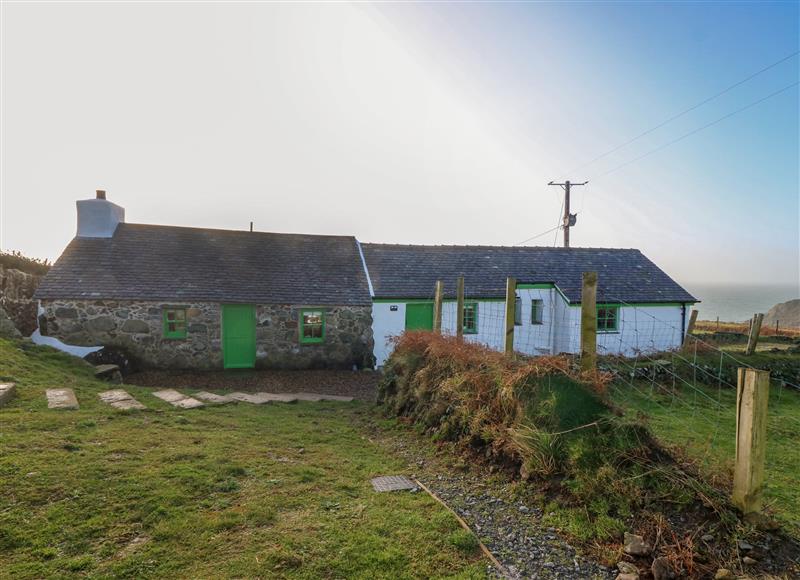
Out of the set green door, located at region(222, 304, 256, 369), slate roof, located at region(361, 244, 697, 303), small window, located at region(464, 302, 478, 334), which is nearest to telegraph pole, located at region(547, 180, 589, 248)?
slate roof, located at region(361, 244, 697, 303)

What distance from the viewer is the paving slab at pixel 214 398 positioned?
32.0 ft

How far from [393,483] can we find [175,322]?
12071 millimetres

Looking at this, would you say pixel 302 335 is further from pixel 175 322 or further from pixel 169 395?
pixel 169 395

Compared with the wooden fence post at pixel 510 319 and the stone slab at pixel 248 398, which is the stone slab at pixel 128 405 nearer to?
the stone slab at pixel 248 398

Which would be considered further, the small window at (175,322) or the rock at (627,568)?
the small window at (175,322)

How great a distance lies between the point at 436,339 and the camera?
880 cm

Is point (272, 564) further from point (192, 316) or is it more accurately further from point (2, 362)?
point (192, 316)

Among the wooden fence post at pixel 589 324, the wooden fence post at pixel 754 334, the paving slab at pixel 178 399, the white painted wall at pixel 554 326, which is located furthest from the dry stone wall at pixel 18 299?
the wooden fence post at pixel 754 334

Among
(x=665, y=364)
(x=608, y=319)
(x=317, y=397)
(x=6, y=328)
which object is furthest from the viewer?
(x=608, y=319)

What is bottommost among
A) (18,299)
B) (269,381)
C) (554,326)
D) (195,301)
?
(269,381)

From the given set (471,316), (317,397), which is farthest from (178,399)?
(471,316)

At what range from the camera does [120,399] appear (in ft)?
28.7

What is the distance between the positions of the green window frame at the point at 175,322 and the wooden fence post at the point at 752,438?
1502 centimetres

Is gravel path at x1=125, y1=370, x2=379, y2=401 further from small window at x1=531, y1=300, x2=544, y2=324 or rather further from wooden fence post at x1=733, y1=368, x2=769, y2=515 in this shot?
wooden fence post at x1=733, y1=368, x2=769, y2=515
